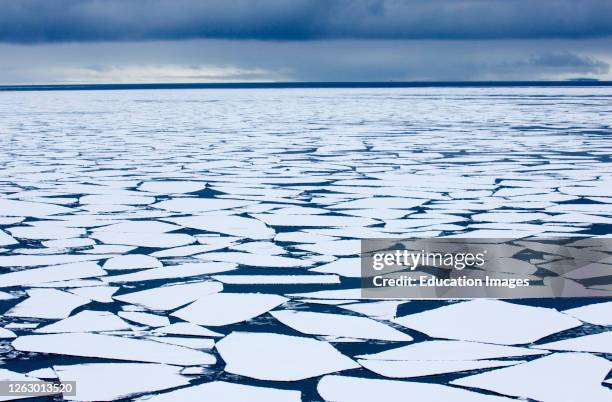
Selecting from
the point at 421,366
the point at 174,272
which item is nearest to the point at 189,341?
the point at 421,366

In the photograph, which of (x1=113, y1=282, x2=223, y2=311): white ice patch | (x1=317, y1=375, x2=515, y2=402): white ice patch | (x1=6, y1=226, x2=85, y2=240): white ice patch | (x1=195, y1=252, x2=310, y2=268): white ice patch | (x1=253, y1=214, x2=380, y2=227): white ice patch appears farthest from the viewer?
(x1=253, y1=214, x2=380, y2=227): white ice patch

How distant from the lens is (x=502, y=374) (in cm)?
192

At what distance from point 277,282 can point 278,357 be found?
716 mm

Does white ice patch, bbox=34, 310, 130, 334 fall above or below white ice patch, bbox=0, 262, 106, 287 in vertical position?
below

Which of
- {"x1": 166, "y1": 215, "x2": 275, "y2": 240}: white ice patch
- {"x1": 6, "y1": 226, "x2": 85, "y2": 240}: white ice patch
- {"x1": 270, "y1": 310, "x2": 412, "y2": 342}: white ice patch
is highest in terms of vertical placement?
{"x1": 166, "y1": 215, "x2": 275, "y2": 240}: white ice patch

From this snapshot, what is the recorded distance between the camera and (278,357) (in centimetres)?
206

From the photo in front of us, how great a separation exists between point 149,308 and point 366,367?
A: 0.76 meters

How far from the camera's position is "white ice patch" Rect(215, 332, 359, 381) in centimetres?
196

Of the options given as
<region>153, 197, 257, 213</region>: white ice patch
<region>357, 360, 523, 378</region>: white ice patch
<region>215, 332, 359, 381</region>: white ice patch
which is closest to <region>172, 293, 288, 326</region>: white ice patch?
<region>215, 332, 359, 381</region>: white ice patch

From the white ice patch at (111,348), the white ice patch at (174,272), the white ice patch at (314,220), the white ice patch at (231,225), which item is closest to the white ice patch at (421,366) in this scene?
the white ice patch at (111,348)

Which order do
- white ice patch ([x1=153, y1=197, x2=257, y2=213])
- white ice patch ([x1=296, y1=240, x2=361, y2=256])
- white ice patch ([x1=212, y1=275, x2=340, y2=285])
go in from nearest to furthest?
white ice patch ([x1=212, y1=275, x2=340, y2=285])
white ice patch ([x1=296, y1=240, x2=361, y2=256])
white ice patch ([x1=153, y1=197, x2=257, y2=213])

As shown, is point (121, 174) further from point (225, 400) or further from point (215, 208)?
point (225, 400)

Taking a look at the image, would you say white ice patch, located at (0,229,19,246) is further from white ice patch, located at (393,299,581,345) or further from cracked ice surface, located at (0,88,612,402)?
white ice patch, located at (393,299,581,345)

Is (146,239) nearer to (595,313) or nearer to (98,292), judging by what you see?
(98,292)
